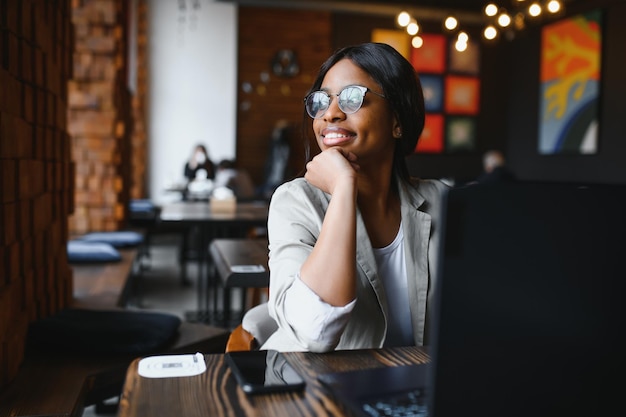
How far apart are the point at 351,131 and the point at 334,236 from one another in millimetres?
335

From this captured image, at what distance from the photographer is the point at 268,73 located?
9.86m

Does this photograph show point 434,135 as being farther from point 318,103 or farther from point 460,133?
point 318,103

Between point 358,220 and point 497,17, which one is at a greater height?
point 497,17

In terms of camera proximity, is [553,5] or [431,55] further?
[431,55]

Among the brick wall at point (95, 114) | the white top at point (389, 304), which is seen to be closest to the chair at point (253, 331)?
the white top at point (389, 304)

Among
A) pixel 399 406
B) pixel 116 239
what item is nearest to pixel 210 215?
pixel 116 239

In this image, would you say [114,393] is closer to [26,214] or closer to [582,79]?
[26,214]

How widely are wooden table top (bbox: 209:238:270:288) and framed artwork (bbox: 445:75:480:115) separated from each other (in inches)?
296

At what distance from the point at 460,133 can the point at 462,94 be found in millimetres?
617

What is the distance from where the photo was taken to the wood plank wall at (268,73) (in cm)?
980

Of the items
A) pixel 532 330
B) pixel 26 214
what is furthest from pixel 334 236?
pixel 26 214

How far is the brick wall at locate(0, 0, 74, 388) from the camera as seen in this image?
1.53 metres

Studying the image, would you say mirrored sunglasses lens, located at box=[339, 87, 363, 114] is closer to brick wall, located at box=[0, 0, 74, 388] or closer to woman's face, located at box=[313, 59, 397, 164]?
woman's face, located at box=[313, 59, 397, 164]

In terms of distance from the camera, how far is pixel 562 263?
0.65m
